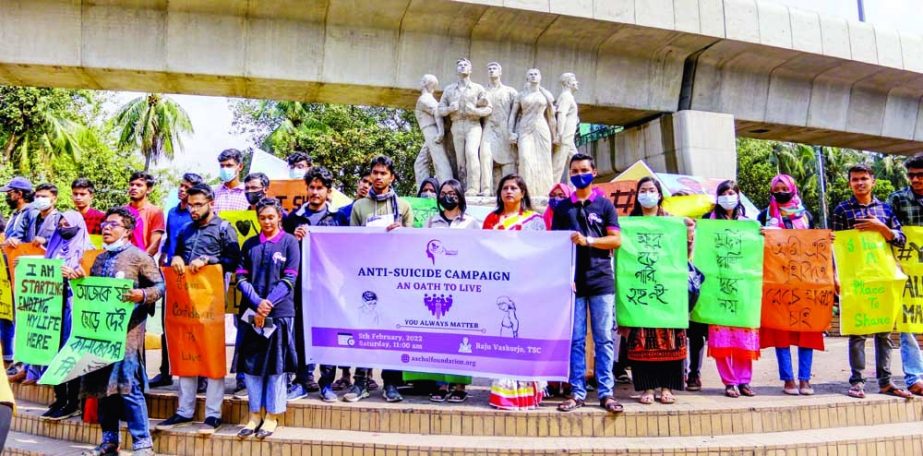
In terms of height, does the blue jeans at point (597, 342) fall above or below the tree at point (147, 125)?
below

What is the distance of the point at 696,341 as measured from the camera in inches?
185

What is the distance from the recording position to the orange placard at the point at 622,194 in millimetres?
6707

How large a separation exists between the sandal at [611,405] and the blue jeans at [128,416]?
307cm

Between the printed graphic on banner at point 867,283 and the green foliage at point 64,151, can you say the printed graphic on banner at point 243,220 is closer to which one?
the printed graphic on banner at point 867,283

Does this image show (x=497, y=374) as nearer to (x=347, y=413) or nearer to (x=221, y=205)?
(x=347, y=413)

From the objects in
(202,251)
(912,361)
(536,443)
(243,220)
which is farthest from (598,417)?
(243,220)

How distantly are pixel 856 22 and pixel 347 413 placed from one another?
39.9 feet

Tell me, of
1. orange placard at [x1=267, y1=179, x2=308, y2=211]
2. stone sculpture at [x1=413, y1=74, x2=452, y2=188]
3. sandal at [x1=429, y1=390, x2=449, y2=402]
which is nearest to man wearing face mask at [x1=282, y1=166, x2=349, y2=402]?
sandal at [x1=429, y1=390, x2=449, y2=402]

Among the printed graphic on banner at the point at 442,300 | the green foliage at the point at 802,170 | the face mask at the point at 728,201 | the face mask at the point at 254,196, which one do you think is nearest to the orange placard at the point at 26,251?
the face mask at the point at 254,196

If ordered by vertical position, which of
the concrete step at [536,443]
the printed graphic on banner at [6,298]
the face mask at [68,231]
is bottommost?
the concrete step at [536,443]

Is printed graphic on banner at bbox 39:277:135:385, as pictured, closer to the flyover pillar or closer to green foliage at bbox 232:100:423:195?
the flyover pillar

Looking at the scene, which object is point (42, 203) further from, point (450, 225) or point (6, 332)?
point (450, 225)

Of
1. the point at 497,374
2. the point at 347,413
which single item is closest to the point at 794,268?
the point at 497,374

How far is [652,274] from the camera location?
423 centimetres
